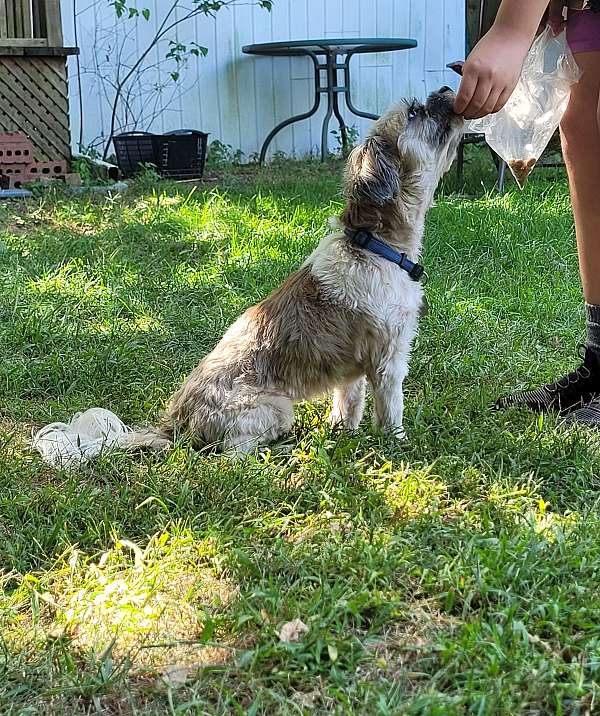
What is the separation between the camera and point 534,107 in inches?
142

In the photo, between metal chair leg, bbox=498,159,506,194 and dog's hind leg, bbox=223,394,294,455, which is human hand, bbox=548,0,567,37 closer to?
dog's hind leg, bbox=223,394,294,455

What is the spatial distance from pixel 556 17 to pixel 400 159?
0.77 m

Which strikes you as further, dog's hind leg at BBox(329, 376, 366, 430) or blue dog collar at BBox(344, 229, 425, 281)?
dog's hind leg at BBox(329, 376, 366, 430)

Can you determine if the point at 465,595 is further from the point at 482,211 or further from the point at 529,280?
the point at 482,211

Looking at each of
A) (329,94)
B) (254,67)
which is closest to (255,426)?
(329,94)

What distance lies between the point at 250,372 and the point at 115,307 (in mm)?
1826

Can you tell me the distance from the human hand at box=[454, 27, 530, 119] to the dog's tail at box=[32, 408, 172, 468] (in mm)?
1656

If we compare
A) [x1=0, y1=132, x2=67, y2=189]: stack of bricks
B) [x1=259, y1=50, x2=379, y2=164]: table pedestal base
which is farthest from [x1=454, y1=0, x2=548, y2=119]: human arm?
[x1=259, y1=50, x2=379, y2=164]: table pedestal base

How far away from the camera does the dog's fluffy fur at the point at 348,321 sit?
10.9 ft

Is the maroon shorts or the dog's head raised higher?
the maroon shorts

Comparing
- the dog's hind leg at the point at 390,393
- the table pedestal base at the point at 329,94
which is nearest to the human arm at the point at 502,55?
the dog's hind leg at the point at 390,393

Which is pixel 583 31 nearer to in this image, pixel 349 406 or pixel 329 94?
pixel 349 406

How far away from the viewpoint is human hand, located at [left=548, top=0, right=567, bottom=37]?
3241mm

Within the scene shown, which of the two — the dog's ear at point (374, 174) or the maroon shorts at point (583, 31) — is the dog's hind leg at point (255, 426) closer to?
the dog's ear at point (374, 174)
